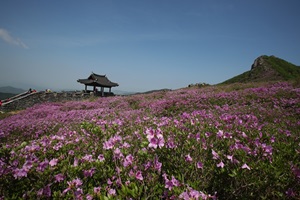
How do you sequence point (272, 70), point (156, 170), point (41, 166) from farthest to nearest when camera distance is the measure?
point (272, 70) < point (156, 170) < point (41, 166)

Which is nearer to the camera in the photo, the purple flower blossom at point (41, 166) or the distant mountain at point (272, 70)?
the purple flower blossom at point (41, 166)

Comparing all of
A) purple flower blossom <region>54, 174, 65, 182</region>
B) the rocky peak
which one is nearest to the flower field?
purple flower blossom <region>54, 174, 65, 182</region>

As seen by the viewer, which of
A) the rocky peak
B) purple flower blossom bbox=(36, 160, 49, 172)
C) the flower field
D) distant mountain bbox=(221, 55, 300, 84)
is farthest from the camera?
the rocky peak

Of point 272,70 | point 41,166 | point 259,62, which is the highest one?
point 259,62

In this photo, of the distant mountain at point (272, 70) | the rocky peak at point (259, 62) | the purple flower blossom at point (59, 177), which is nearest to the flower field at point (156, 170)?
the purple flower blossom at point (59, 177)

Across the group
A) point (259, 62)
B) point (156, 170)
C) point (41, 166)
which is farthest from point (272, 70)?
point (41, 166)

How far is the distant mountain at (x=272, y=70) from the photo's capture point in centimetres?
2756

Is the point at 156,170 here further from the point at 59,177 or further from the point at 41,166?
the point at 41,166

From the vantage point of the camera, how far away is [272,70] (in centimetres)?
2964

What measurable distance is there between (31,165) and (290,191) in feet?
10.2

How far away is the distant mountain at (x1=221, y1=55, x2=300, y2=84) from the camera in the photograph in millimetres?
27562

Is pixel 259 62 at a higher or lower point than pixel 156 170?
higher

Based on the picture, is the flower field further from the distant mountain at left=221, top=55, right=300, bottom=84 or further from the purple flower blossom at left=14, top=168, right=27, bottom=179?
the distant mountain at left=221, top=55, right=300, bottom=84

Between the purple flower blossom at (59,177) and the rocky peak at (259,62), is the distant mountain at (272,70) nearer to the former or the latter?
the rocky peak at (259,62)
